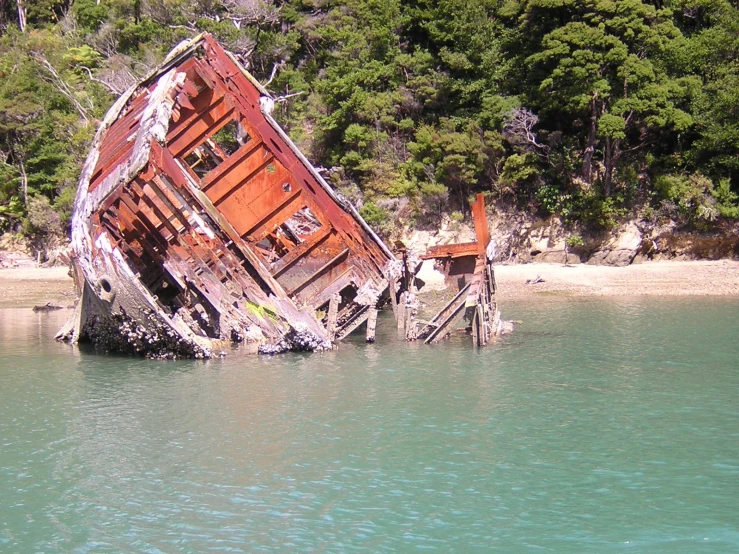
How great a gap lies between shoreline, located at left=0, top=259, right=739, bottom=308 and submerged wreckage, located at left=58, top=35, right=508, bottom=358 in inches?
291

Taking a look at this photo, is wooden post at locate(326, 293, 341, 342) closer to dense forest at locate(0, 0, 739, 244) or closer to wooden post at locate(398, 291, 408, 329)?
wooden post at locate(398, 291, 408, 329)

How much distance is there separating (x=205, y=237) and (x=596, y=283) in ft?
41.3

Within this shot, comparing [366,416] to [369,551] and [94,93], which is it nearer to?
[369,551]

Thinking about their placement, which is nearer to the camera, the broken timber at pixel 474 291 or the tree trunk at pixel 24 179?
the broken timber at pixel 474 291

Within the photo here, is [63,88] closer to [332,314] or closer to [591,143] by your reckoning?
[591,143]

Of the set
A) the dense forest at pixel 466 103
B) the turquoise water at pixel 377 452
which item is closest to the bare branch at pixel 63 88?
the dense forest at pixel 466 103

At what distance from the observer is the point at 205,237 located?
602 inches

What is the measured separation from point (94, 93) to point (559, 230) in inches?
940

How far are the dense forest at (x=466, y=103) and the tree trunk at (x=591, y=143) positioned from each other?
8 cm

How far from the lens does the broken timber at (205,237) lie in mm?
12781

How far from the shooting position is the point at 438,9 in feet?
104

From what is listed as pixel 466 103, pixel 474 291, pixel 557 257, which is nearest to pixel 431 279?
pixel 557 257

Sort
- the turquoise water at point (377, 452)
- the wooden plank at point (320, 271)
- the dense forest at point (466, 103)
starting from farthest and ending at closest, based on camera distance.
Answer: the dense forest at point (466, 103) → the wooden plank at point (320, 271) → the turquoise water at point (377, 452)

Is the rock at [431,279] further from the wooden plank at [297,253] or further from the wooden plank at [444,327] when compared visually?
the wooden plank at [444,327]
